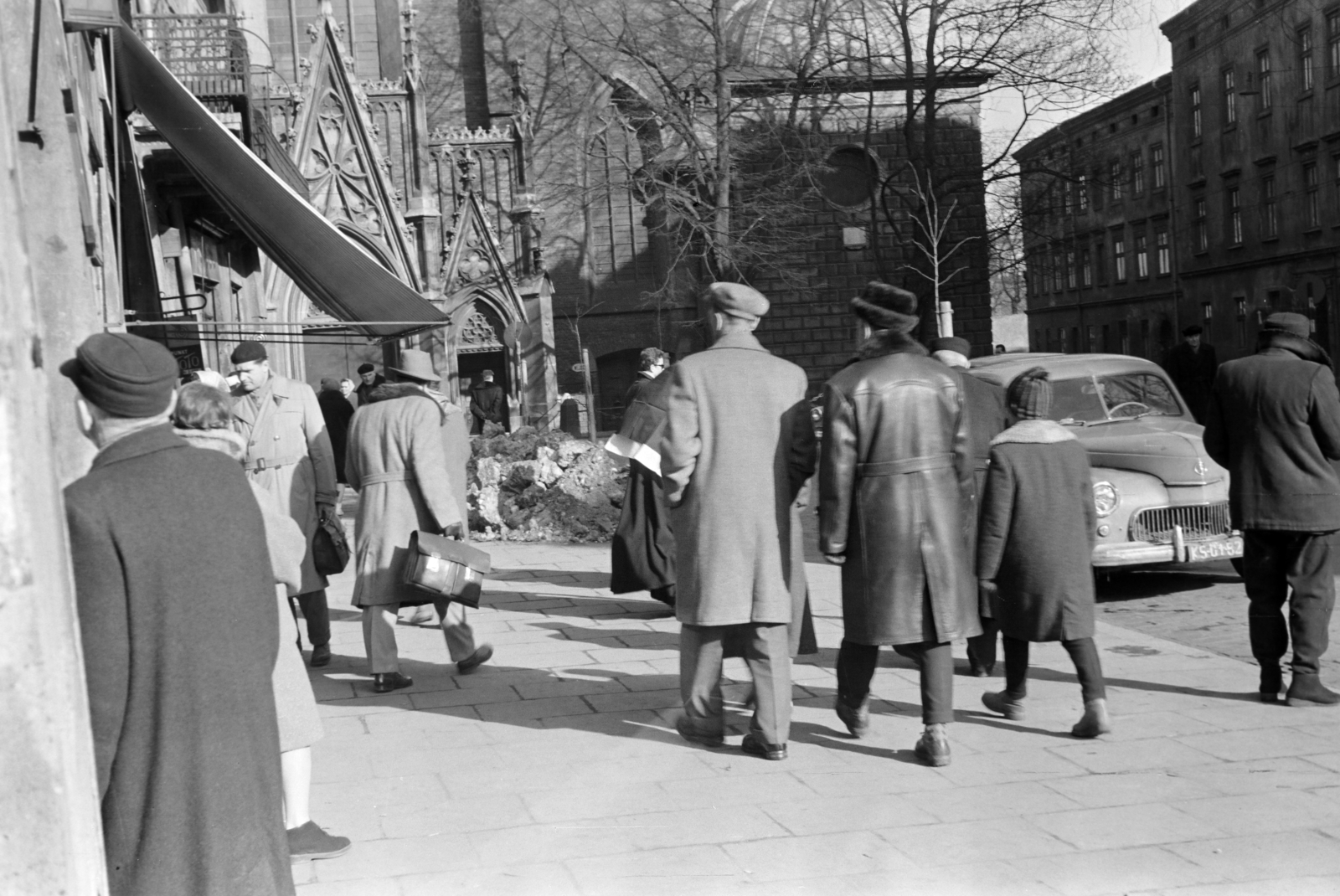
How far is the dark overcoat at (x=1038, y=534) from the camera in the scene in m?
6.24

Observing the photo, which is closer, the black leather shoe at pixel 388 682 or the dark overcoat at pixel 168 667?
the dark overcoat at pixel 168 667

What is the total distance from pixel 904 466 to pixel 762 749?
1.27 m

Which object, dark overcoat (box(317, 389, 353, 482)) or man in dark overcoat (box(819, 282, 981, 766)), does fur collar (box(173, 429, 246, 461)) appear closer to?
man in dark overcoat (box(819, 282, 981, 766))

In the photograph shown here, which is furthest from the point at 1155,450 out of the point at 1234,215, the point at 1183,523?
the point at 1234,215

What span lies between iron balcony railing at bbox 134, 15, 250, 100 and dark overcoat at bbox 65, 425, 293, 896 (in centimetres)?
1393

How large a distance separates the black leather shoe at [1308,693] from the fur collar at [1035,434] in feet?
4.90

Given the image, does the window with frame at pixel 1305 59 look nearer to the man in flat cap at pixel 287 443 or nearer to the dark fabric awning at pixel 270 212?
the dark fabric awning at pixel 270 212

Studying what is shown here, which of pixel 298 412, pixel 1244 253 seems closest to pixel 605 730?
pixel 298 412

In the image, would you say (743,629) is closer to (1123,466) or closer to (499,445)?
(1123,466)

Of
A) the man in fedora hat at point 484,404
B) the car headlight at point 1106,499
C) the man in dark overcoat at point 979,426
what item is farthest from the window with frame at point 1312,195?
the man in dark overcoat at point 979,426

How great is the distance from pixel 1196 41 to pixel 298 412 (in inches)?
1755

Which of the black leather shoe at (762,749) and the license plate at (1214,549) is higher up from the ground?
the license plate at (1214,549)

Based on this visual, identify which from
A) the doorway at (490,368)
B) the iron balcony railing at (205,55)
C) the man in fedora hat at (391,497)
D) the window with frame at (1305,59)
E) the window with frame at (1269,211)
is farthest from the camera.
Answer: the window with frame at (1269,211)

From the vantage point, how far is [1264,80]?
137 feet
